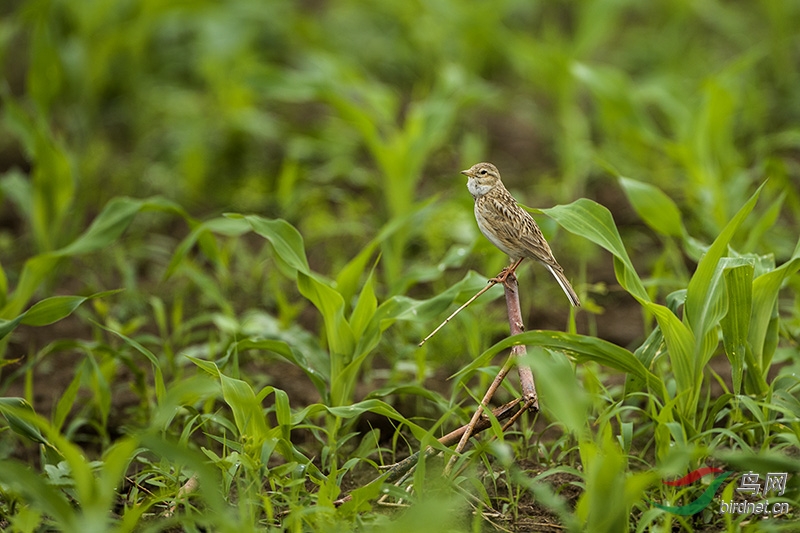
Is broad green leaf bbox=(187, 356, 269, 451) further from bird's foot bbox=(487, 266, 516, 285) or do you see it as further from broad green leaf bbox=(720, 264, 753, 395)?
broad green leaf bbox=(720, 264, 753, 395)

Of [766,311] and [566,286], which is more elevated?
[566,286]

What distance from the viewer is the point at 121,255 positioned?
4.77m

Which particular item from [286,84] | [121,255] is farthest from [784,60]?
[121,255]

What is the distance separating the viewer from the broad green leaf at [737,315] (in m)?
2.82

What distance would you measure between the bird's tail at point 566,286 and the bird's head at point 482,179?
409mm

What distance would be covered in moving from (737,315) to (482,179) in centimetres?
98

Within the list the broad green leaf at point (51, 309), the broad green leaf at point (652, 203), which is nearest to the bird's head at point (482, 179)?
the broad green leaf at point (652, 203)

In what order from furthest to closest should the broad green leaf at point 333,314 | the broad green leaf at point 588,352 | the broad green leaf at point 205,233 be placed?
the broad green leaf at point 205,233 < the broad green leaf at point 333,314 < the broad green leaf at point 588,352

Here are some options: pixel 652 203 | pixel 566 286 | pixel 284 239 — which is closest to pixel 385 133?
pixel 652 203

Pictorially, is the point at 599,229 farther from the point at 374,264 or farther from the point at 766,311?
the point at 374,264

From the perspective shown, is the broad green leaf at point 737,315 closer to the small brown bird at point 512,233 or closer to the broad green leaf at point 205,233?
the small brown bird at point 512,233

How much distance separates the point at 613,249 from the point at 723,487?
85 centimetres

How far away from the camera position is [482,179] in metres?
3.20

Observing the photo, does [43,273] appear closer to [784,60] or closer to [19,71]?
[19,71]
